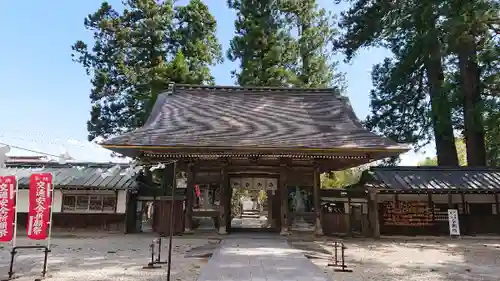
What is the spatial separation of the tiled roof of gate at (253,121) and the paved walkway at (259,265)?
3436 millimetres

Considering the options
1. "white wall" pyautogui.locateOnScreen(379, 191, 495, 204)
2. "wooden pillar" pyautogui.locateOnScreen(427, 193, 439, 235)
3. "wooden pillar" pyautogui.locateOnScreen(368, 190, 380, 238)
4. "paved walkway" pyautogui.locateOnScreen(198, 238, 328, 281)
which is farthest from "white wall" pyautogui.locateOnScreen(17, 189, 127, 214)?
"wooden pillar" pyautogui.locateOnScreen(427, 193, 439, 235)

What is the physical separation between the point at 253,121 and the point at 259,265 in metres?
7.44

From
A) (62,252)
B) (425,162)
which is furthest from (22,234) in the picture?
(425,162)

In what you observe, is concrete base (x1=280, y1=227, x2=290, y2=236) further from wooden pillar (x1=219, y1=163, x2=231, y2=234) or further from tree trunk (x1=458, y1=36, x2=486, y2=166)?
tree trunk (x1=458, y1=36, x2=486, y2=166)

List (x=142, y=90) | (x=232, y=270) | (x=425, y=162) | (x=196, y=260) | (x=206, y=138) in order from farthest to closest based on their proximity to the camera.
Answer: (x=425, y=162) < (x=142, y=90) < (x=206, y=138) < (x=196, y=260) < (x=232, y=270)

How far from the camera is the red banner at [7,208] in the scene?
298 inches

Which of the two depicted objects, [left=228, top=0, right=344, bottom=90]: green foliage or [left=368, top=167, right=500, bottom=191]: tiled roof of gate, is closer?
[left=368, top=167, right=500, bottom=191]: tiled roof of gate

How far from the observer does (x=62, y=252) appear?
32.1 ft

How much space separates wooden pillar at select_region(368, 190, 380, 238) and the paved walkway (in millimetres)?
4547

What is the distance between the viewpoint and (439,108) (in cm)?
1717

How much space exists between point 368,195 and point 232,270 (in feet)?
28.0

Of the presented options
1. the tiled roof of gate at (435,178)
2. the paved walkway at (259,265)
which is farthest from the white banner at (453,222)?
the paved walkway at (259,265)

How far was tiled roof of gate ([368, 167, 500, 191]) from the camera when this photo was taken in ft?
46.5

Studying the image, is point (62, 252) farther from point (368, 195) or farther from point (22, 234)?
point (368, 195)
